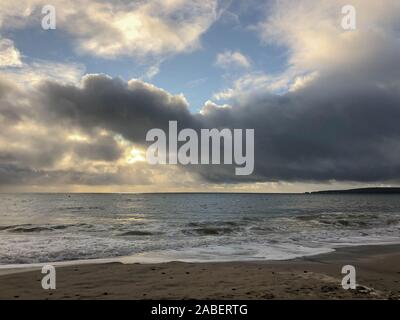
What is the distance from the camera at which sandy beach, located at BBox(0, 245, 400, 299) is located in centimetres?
831

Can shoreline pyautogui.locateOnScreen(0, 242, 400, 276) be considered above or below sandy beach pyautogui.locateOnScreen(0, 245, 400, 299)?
below

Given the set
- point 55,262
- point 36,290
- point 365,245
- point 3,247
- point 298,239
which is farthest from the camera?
point 298,239

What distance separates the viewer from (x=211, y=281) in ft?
32.0

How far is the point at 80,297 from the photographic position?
26.9ft

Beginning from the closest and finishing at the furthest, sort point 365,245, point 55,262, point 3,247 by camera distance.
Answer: point 55,262 → point 3,247 → point 365,245

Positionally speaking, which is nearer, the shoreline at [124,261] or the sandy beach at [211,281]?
the sandy beach at [211,281]

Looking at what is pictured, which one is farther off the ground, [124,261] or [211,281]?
[211,281]

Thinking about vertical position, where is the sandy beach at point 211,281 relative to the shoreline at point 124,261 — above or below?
above

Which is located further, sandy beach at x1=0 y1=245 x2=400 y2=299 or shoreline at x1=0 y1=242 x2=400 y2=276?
shoreline at x1=0 y1=242 x2=400 y2=276

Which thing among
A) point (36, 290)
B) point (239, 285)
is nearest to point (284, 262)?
point (239, 285)

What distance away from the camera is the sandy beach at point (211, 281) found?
27.3ft

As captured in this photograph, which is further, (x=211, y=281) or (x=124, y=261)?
(x=124, y=261)
